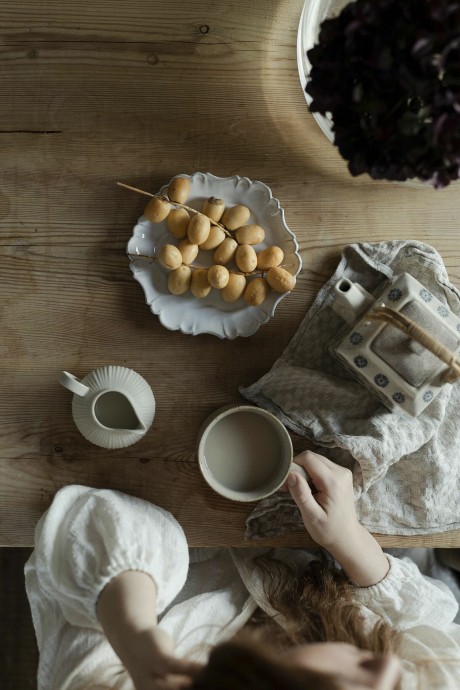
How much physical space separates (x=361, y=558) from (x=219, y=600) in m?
0.22

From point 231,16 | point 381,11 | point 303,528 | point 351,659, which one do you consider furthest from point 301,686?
point 231,16

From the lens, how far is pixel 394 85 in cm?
64

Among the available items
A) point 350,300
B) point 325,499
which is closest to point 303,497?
point 325,499

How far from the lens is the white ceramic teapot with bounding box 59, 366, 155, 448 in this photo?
0.79m

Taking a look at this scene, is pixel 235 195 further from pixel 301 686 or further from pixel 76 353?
pixel 301 686

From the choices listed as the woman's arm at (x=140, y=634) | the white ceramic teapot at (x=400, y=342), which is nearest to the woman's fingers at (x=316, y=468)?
the white ceramic teapot at (x=400, y=342)

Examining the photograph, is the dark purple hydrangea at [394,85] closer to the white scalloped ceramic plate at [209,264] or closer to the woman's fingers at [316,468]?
the white scalloped ceramic plate at [209,264]

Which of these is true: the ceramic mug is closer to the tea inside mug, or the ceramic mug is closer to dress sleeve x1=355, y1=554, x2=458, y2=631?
the tea inside mug

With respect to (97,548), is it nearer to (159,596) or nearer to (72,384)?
(159,596)

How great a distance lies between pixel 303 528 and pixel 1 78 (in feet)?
2.35

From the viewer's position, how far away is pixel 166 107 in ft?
2.88

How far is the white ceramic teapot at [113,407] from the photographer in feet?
2.60

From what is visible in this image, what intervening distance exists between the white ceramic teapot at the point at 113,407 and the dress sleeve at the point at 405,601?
0.37 meters

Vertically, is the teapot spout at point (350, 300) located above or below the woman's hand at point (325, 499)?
above
